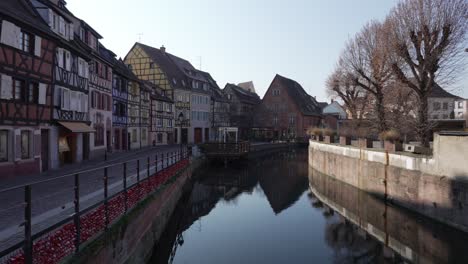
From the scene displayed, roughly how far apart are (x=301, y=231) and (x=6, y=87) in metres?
14.1

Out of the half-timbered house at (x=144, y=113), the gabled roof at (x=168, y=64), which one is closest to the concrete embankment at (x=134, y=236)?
the half-timbered house at (x=144, y=113)

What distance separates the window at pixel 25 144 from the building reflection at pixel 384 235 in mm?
14161

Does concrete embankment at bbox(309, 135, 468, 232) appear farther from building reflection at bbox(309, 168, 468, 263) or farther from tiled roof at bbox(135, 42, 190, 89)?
tiled roof at bbox(135, 42, 190, 89)

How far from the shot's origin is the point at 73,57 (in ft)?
71.4

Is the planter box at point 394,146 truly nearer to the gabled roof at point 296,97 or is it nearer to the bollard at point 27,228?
the bollard at point 27,228

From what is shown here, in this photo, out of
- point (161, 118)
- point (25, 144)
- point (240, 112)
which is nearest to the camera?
point (25, 144)

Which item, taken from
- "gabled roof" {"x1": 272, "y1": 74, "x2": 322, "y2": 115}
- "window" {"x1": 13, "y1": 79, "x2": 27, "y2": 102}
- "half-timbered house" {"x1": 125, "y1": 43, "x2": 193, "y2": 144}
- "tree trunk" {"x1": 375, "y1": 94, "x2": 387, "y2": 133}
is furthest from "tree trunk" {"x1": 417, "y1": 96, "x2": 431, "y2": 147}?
"gabled roof" {"x1": 272, "y1": 74, "x2": 322, "y2": 115}

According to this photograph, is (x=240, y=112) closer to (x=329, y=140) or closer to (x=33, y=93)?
(x=329, y=140)

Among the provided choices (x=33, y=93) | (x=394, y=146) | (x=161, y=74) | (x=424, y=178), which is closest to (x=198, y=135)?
(x=161, y=74)

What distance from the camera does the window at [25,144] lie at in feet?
53.5

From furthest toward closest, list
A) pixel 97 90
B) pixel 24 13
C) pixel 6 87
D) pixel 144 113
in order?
pixel 144 113, pixel 97 90, pixel 24 13, pixel 6 87

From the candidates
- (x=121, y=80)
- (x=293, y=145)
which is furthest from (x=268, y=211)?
(x=293, y=145)

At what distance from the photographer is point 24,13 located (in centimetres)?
1683

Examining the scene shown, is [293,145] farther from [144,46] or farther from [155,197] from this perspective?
[155,197]
